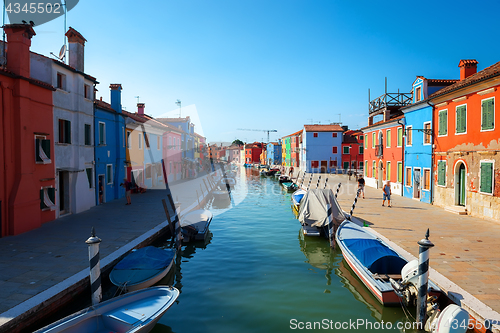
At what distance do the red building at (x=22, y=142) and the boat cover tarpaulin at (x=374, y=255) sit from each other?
12.5 meters

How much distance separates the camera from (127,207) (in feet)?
63.3

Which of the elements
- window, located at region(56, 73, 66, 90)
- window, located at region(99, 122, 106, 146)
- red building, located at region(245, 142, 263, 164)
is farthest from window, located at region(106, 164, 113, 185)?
red building, located at region(245, 142, 263, 164)

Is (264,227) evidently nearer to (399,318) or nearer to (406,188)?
(399,318)

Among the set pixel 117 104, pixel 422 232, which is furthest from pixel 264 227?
pixel 117 104

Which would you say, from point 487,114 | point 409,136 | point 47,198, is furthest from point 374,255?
point 409,136

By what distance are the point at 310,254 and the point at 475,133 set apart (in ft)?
35.0

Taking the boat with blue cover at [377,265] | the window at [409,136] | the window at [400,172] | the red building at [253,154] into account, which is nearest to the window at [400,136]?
the window at [409,136]

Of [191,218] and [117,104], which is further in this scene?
[117,104]

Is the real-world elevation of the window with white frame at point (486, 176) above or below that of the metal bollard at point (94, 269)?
above

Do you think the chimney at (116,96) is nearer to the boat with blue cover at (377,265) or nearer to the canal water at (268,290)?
the canal water at (268,290)

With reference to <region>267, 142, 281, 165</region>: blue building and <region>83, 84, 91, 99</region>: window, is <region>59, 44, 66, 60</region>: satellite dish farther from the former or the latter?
<region>267, 142, 281, 165</region>: blue building

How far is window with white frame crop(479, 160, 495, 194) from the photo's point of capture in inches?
580

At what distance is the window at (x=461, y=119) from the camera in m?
16.9

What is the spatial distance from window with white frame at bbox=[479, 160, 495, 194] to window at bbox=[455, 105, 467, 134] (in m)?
2.47
